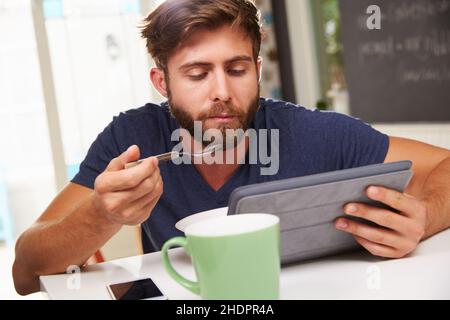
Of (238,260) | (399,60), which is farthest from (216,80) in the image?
(399,60)

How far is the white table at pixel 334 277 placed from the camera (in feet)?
2.10

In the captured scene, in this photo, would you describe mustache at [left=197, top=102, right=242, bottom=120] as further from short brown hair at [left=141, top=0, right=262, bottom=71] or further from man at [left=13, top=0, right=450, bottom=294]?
short brown hair at [left=141, top=0, right=262, bottom=71]

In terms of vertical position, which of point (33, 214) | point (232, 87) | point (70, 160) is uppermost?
point (232, 87)

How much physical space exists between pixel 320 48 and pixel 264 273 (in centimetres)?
326

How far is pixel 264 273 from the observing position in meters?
0.57

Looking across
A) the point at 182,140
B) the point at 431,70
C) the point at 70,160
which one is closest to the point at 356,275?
the point at 182,140

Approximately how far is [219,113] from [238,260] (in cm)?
52

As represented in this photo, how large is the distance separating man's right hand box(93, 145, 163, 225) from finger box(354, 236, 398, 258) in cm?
27

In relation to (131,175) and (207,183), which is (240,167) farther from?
(131,175)

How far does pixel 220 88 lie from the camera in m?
1.02

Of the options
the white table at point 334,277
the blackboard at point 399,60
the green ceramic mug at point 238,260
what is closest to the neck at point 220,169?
the white table at point 334,277

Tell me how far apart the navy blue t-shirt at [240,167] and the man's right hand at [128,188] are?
1.10ft

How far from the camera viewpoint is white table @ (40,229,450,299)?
64 cm
